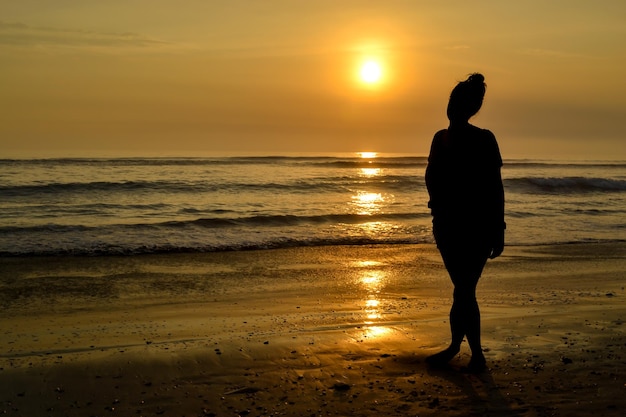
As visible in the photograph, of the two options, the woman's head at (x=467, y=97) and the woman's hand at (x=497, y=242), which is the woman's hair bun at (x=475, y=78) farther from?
the woman's hand at (x=497, y=242)

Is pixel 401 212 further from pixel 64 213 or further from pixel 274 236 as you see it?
pixel 64 213

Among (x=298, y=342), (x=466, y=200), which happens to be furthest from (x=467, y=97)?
(x=298, y=342)


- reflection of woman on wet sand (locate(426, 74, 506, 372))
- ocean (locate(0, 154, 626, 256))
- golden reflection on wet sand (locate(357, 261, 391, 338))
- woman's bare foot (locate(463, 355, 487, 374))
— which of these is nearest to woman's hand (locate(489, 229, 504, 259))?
reflection of woman on wet sand (locate(426, 74, 506, 372))

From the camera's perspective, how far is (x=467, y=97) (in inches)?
190

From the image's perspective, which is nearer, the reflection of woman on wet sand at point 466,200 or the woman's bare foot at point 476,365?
the reflection of woman on wet sand at point 466,200

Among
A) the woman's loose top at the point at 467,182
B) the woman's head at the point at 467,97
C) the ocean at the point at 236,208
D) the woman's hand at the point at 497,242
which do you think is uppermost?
the woman's head at the point at 467,97

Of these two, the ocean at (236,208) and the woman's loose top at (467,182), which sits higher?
the woman's loose top at (467,182)

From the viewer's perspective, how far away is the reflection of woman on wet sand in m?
4.82

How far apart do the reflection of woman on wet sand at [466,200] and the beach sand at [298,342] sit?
372 mm

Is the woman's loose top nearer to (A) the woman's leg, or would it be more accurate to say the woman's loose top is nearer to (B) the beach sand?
(A) the woman's leg

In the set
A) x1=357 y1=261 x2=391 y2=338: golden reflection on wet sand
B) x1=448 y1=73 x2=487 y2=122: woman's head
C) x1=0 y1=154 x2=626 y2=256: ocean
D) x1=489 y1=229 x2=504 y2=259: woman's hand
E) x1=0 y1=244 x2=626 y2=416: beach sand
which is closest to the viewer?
x1=0 y1=244 x2=626 y2=416: beach sand

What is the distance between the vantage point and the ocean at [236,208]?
14.0 meters

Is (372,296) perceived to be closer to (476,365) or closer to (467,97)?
(476,365)

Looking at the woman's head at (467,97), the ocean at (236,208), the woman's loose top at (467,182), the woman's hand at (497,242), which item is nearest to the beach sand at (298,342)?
the woman's hand at (497,242)
